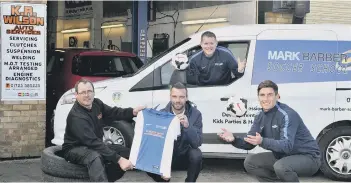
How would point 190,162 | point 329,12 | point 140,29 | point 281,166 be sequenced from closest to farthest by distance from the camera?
point 281,166
point 190,162
point 140,29
point 329,12

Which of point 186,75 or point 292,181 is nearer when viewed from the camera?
point 292,181

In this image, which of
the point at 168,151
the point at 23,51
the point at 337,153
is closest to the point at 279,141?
the point at 168,151

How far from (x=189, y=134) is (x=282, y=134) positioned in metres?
0.82

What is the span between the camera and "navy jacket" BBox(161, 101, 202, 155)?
485 centimetres

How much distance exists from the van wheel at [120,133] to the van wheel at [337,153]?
2.47 meters

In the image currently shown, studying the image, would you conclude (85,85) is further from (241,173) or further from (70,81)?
(70,81)

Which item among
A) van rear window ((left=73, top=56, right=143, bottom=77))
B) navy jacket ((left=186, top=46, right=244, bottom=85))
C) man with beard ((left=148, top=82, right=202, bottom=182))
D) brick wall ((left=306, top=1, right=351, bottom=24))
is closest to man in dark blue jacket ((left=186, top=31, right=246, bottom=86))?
navy jacket ((left=186, top=46, right=244, bottom=85))

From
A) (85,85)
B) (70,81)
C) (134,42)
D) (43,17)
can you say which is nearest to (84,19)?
(134,42)

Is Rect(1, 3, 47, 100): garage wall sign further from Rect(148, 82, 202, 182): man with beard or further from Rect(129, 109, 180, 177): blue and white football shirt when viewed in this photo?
Rect(129, 109, 180, 177): blue and white football shirt

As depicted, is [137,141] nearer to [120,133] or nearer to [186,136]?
[186,136]

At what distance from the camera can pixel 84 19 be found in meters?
18.1

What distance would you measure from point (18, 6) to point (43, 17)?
0.39 meters

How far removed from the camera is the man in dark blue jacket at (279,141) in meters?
4.66

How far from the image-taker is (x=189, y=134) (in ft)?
15.9
